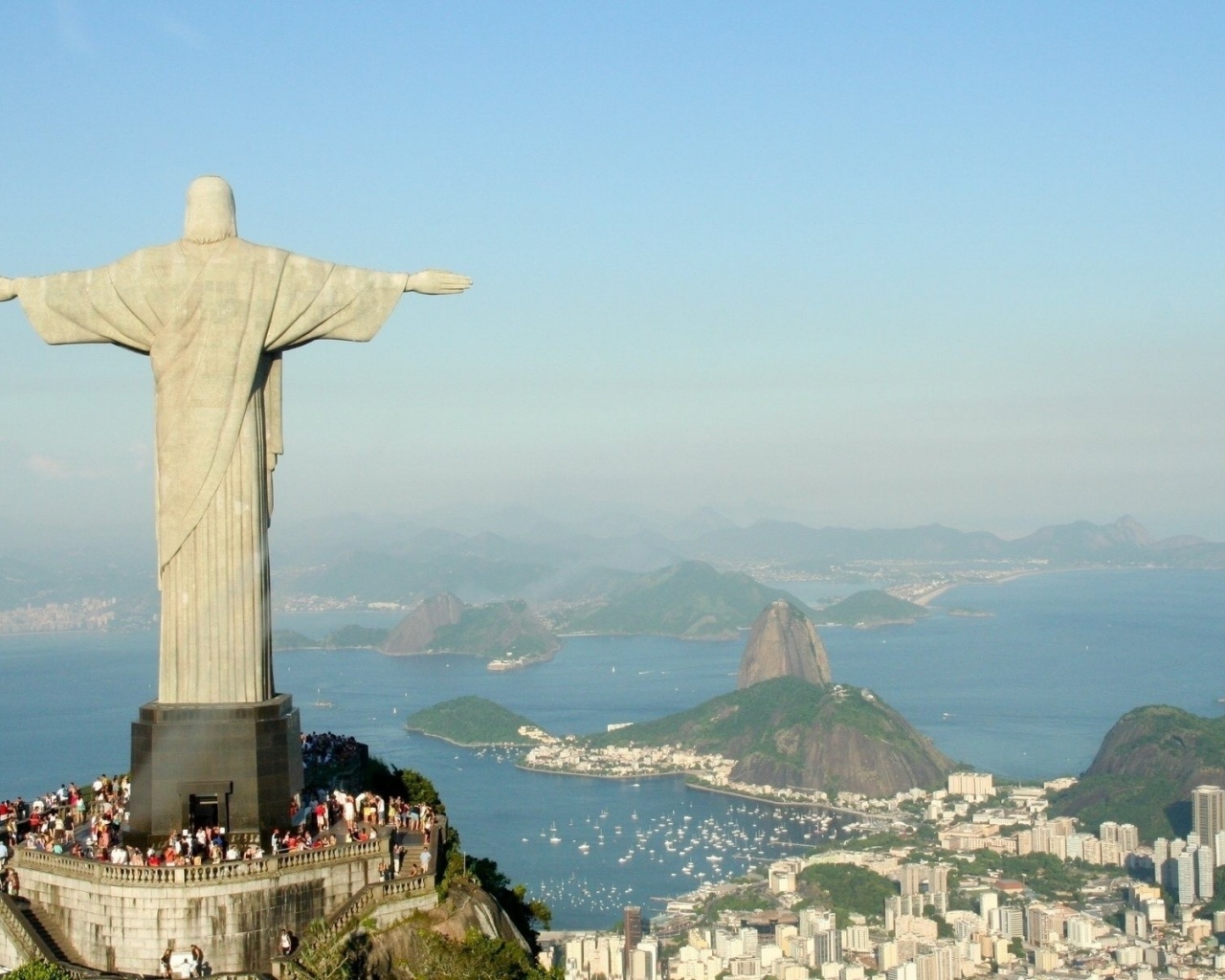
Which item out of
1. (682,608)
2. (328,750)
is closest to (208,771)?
(328,750)

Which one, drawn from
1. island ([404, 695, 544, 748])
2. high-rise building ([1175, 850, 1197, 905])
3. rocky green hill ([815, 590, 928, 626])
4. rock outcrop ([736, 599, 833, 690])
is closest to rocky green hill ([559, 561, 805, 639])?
rocky green hill ([815, 590, 928, 626])

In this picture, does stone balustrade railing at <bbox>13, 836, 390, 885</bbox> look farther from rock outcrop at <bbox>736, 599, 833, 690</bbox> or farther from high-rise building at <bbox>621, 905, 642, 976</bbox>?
rock outcrop at <bbox>736, 599, 833, 690</bbox>

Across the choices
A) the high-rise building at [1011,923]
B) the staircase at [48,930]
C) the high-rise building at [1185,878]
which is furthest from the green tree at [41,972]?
the high-rise building at [1185,878]

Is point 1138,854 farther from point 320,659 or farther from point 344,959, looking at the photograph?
point 320,659

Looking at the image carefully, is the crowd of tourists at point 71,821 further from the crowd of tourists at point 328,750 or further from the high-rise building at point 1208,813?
the high-rise building at point 1208,813

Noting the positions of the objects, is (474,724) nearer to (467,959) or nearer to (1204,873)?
(1204,873)

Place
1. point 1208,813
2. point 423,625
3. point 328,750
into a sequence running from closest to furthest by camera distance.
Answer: point 328,750
point 1208,813
point 423,625
